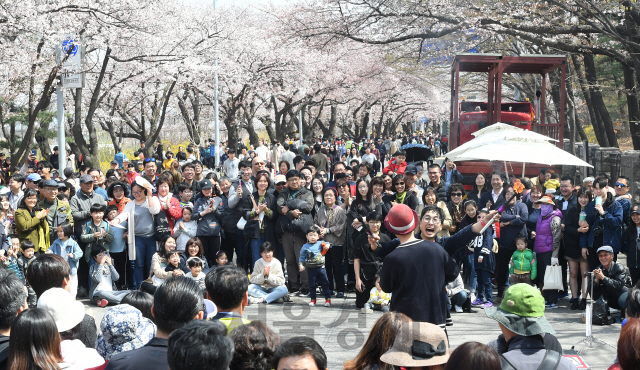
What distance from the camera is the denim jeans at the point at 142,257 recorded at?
29.8 feet

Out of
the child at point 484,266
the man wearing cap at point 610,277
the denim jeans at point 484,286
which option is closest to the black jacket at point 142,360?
the man wearing cap at point 610,277

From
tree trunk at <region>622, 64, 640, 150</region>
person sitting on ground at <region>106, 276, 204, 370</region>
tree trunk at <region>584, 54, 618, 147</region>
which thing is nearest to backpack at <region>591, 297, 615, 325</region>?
person sitting on ground at <region>106, 276, 204, 370</region>

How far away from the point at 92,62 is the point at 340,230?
41.1 feet

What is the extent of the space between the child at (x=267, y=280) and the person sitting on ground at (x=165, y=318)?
5118mm

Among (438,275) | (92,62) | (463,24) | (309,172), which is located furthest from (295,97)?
(438,275)

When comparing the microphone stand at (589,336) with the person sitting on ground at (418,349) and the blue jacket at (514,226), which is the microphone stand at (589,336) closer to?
the blue jacket at (514,226)

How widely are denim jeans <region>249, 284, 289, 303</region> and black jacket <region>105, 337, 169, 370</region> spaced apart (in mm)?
5453

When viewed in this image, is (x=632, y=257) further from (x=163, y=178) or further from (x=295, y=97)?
(x=295, y=97)

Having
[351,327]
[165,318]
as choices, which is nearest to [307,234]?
[351,327]

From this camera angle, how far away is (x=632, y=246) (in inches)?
310

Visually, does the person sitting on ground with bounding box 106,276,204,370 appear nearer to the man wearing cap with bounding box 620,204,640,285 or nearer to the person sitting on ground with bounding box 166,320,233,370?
the person sitting on ground with bounding box 166,320,233,370

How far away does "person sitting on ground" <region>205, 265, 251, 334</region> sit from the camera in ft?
12.0

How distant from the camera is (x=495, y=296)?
9.03 metres

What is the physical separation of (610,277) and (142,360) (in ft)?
20.4
